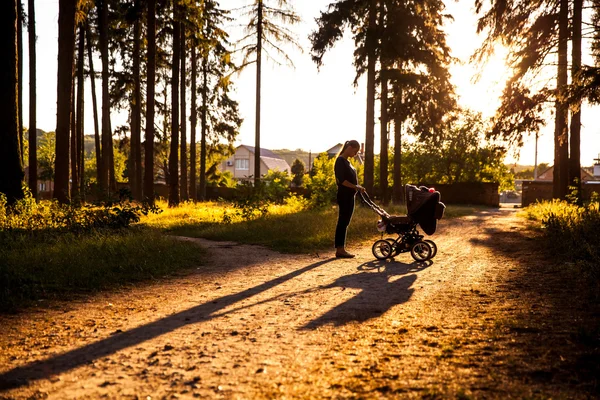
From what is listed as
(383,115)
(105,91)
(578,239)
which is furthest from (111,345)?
(105,91)

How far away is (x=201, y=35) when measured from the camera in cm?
2042

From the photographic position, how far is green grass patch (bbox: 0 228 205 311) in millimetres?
6273

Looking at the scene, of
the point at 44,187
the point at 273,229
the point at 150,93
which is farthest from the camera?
the point at 44,187

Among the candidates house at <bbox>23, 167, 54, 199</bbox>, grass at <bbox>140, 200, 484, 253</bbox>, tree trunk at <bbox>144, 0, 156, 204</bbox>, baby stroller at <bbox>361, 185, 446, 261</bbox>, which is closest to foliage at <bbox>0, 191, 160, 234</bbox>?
grass at <bbox>140, 200, 484, 253</bbox>

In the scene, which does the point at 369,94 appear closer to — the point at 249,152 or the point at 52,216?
the point at 52,216

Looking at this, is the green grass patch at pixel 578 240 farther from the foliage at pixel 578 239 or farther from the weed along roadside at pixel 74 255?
the weed along roadside at pixel 74 255

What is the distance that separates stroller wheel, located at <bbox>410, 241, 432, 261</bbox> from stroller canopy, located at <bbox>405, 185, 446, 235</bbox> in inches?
15.7

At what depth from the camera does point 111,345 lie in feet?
13.8

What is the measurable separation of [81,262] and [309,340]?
4636 millimetres

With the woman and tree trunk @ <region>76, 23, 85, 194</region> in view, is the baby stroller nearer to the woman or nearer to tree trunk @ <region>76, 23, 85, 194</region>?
the woman

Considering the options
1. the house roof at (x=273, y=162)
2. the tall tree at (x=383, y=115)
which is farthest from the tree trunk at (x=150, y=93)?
the house roof at (x=273, y=162)

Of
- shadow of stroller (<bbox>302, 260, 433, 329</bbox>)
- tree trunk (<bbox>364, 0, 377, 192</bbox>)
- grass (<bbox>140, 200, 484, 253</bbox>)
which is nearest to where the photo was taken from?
shadow of stroller (<bbox>302, 260, 433, 329</bbox>)

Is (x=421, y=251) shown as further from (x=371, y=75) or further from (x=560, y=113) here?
(x=371, y=75)

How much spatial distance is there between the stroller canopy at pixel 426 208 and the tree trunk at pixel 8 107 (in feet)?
32.7
